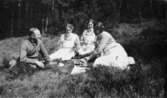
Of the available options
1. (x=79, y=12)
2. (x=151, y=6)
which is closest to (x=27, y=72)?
(x=79, y=12)

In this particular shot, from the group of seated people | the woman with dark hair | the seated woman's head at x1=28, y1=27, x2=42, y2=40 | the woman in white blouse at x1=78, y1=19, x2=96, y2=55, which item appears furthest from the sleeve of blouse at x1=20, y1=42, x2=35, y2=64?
the woman in white blouse at x1=78, y1=19, x2=96, y2=55

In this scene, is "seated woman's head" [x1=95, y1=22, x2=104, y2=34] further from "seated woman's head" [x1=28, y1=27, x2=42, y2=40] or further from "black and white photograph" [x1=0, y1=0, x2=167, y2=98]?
"seated woman's head" [x1=28, y1=27, x2=42, y2=40]

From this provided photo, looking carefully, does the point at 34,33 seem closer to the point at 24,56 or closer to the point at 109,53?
the point at 24,56

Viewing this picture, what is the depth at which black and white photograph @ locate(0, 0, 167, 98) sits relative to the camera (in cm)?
489

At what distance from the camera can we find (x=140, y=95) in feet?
14.1

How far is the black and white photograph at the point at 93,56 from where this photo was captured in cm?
489

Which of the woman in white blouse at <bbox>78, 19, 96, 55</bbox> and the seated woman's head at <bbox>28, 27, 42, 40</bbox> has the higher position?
the seated woman's head at <bbox>28, 27, 42, 40</bbox>

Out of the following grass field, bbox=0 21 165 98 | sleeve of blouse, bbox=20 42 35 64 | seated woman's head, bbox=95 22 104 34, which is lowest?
grass field, bbox=0 21 165 98

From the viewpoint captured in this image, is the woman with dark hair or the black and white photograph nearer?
the black and white photograph

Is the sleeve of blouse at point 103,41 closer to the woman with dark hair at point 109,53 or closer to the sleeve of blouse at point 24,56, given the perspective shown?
the woman with dark hair at point 109,53

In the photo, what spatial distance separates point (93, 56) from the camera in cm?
818

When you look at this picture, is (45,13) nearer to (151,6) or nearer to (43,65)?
(151,6)

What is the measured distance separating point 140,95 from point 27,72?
11.7 ft

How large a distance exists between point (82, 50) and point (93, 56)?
32.5 inches
